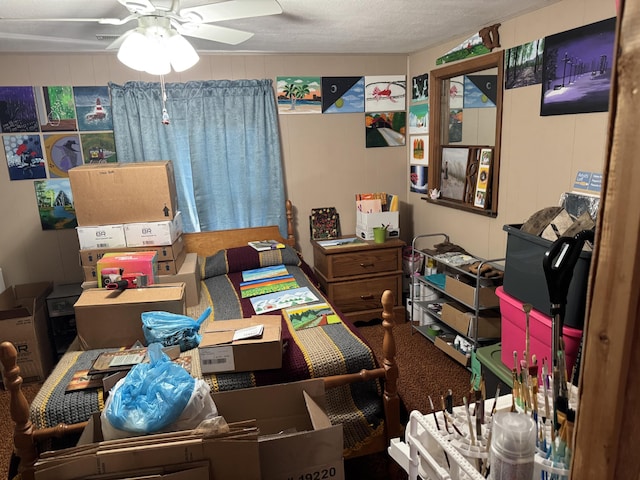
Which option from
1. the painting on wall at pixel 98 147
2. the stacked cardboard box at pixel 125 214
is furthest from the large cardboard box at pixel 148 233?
the painting on wall at pixel 98 147

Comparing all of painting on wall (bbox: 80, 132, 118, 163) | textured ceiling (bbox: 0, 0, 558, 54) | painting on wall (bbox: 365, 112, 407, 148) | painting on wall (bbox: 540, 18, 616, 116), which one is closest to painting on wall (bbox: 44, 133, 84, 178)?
painting on wall (bbox: 80, 132, 118, 163)

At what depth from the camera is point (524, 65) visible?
262 centimetres

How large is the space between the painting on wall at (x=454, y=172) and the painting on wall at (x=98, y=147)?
8.38 ft

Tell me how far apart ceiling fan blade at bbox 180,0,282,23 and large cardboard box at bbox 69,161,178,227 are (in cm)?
112

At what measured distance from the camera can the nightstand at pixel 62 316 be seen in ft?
10.8

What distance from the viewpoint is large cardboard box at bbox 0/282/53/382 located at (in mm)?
3000

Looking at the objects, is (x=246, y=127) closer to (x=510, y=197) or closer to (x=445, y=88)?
(x=445, y=88)

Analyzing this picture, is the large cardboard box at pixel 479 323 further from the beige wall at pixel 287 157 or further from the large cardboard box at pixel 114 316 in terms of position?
the large cardboard box at pixel 114 316

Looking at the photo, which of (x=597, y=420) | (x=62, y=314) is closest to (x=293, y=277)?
(x=62, y=314)

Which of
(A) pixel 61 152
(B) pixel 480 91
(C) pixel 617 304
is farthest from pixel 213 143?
(C) pixel 617 304

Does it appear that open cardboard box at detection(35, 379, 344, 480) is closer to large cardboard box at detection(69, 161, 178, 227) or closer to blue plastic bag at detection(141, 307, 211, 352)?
blue plastic bag at detection(141, 307, 211, 352)

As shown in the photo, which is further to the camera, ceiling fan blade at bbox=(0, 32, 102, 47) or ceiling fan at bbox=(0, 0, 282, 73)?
ceiling fan blade at bbox=(0, 32, 102, 47)

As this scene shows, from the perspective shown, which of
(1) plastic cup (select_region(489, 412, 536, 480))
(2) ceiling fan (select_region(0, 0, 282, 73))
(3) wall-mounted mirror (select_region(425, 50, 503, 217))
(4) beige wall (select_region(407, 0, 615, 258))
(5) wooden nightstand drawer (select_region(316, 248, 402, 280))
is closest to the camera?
(1) plastic cup (select_region(489, 412, 536, 480))

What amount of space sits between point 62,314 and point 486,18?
11.4 ft
